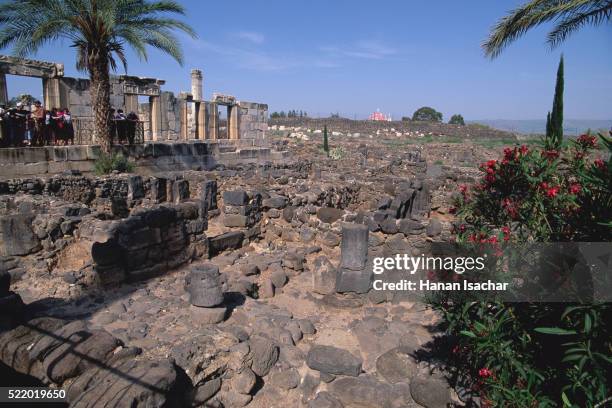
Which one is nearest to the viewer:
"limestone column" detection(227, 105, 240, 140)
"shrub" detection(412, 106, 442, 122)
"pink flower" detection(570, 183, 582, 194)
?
"pink flower" detection(570, 183, 582, 194)

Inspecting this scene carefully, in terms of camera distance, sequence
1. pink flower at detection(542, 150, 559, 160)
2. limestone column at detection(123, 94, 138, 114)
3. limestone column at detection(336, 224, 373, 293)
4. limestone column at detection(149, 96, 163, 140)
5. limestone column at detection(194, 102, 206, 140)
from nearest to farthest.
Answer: pink flower at detection(542, 150, 559, 160), limestone column at detection(336, 224, 373, 293), limestone column at detection(123, 94, 138, 114), limestone column at detection(149, 96, 163, 140), limestone column at detection(194, 102, 206, 140)

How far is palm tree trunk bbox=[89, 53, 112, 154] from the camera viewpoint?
14148 millimetres

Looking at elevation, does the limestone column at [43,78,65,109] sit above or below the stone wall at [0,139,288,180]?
above

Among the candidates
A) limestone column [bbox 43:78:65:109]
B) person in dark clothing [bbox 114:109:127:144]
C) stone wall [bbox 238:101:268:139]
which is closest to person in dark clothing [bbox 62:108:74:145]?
limestone column [bbox 43:78:65:109]

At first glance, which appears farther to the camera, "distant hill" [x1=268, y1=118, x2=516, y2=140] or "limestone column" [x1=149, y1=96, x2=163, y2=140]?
"distant hill" [x1=268, y1=118, x2=516, y2=140]

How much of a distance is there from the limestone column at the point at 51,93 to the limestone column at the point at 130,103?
111 inches

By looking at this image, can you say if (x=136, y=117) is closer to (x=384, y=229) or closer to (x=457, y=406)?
(x=384, y=229)

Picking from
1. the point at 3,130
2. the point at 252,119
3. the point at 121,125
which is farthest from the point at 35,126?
the point at 252,119

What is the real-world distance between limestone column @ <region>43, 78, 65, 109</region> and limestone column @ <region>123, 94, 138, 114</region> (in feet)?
9.26

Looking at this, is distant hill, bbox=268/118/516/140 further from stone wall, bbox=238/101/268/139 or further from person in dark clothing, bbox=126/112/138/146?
person in dark clothing, bbox=126/112/138/146

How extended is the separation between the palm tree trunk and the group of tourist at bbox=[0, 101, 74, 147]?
1077 mm

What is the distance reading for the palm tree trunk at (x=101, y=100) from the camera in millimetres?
14148

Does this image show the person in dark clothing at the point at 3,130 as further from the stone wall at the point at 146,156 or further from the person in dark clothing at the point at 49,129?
the person in dark clothing at the point at 49,129

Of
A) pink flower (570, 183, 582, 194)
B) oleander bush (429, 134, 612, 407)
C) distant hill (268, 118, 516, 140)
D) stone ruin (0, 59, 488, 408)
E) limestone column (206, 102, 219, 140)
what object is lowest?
stone ruin (0, 59, 488, 408)
